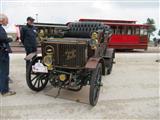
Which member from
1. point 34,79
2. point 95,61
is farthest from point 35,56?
point 95,61

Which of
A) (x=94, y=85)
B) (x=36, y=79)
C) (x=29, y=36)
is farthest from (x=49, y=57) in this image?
(x=29, y=36)

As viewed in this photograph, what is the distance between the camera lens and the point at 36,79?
7.33 meters

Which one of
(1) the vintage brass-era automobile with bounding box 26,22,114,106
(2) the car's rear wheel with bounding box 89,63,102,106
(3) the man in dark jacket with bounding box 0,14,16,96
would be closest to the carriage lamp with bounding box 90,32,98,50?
(1) the vintage brass-era automobile with bounding box 26,22,114,106

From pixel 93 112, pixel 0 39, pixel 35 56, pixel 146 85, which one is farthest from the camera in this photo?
pixel 146 85

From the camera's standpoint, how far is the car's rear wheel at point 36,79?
704 centimetres

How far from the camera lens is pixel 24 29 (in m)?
8.65

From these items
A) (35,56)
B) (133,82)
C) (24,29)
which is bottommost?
(133,82)

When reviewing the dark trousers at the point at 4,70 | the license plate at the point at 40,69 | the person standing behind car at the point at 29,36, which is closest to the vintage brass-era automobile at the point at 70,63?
the license plate at the point at 40,69

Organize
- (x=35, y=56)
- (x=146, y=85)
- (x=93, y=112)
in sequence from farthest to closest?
(x=146, y=85) → (x=35, y=56) → (x=93, y=112)

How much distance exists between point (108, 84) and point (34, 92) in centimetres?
218

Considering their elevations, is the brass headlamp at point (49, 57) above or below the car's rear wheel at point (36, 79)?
above

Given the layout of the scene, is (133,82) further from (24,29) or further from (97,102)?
(24,29)

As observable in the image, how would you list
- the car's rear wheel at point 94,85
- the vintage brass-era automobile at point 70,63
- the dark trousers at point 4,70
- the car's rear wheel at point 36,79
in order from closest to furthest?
the car's rear wheel at point 94,85 → the vintage brass-era automobile at point 70,63 → the dark trousers at point 4,70 → the car's rear wheel at point 36,79

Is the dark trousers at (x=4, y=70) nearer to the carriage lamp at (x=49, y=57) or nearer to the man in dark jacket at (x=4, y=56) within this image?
the man in dark jacket at (x=4, y=56)
